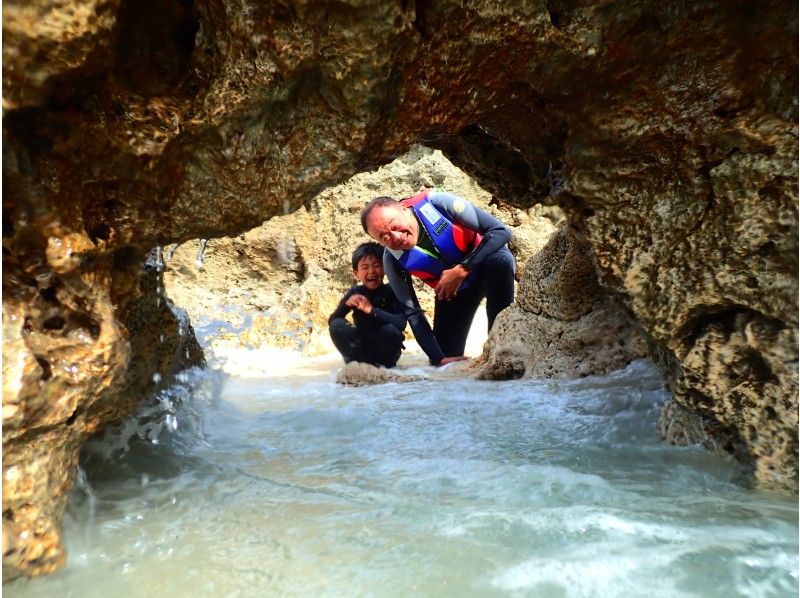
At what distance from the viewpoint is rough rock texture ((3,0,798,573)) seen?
148 centimetres

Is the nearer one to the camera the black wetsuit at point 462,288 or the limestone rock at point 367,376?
the limestone rock at point 367,376

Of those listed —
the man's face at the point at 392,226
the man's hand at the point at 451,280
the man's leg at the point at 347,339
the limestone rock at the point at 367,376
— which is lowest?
the limestone rock at the point at 367,376

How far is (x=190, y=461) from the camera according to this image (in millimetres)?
2279

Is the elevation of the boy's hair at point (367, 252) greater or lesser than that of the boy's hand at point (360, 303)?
greater

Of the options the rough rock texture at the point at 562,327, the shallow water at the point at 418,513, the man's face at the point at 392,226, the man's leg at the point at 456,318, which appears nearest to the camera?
the shallow water at the point at 418,513

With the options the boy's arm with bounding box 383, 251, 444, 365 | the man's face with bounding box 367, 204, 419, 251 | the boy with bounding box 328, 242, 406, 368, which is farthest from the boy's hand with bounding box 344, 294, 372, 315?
the man's face with bounding box 367, 204, 419, 251

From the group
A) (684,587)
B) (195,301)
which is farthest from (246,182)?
(195,301)

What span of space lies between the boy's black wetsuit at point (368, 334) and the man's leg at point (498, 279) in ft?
2.71

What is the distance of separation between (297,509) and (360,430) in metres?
1.02

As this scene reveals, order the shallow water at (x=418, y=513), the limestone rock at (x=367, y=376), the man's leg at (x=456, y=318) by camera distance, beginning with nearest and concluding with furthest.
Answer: the shallow water at (x=418, y=513) < the limestone rock at (x=367, y=376) < the man's leg at (x=456, y=318)

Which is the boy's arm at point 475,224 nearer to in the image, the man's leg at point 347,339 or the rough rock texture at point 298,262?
the man's leg at point 347,339

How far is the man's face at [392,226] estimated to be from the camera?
4.38m

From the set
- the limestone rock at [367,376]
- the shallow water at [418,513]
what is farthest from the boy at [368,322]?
the shallow water at [418,513]

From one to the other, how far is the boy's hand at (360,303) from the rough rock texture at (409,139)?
3.21 meters
